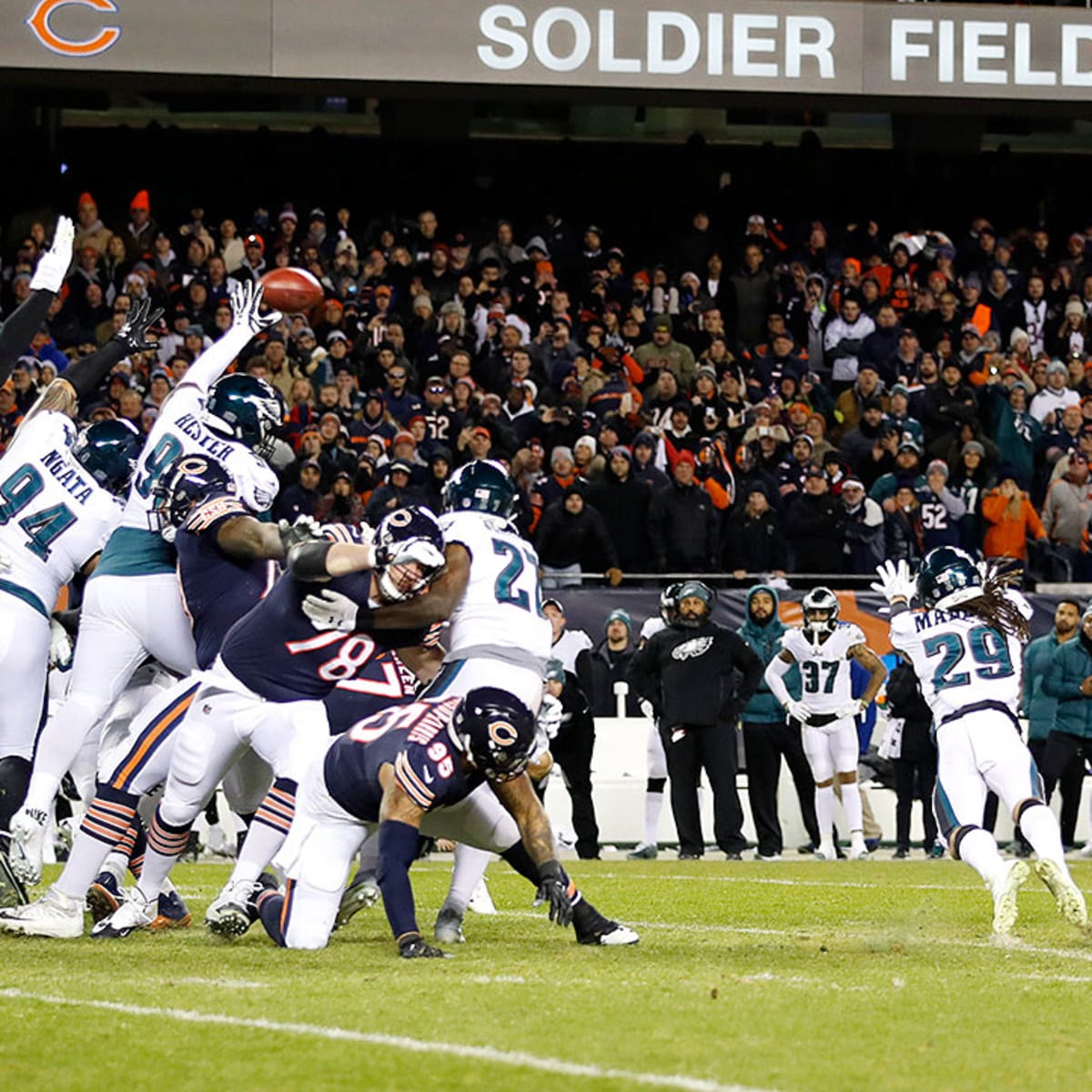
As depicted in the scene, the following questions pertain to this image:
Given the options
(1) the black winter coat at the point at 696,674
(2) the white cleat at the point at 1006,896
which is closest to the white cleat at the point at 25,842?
(2) the white cleat at the point at 1006,896

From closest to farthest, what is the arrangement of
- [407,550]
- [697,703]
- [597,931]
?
[407,550] → [597,931] → [697,703]

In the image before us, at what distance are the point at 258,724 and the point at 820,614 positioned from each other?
8.17m

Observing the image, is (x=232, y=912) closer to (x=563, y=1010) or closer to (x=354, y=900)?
(x=354, y=900)

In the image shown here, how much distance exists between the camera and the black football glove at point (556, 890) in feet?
24.3

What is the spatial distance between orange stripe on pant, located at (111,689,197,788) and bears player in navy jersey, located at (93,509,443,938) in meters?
0.17

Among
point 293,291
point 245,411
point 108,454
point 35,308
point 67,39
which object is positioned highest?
point 67,39

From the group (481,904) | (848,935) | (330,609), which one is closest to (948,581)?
(848,935)

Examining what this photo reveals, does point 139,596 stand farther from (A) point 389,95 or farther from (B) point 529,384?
(A) point 389,95

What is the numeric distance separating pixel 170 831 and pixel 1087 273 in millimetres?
16409

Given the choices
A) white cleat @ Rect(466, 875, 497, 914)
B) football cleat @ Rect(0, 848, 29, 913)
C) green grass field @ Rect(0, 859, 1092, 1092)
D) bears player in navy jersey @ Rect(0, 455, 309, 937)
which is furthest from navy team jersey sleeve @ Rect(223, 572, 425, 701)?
white cleat @ Rect(466, 875, 497, 914)

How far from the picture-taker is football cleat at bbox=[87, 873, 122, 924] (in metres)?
8.16

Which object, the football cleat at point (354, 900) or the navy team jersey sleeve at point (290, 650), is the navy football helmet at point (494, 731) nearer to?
the navy team jersey sleeve at point (290, 650)

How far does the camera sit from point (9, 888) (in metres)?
8.62

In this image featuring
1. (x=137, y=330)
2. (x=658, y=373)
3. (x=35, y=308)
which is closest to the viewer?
(x=35, y=308)
